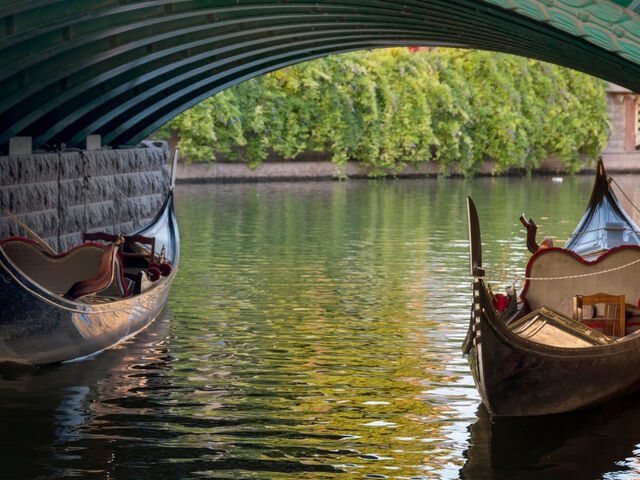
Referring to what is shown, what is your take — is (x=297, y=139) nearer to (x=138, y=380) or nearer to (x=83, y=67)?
(x=83, y=67)

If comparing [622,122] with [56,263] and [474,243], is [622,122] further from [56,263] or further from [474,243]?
[474,243]

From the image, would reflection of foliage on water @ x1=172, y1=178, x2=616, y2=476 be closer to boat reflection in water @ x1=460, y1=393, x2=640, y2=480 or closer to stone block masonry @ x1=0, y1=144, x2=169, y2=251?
boat reflection in water @ x1=460, y1=393, x2=640, y2=480

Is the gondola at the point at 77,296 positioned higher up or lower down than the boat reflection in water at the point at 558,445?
higher up

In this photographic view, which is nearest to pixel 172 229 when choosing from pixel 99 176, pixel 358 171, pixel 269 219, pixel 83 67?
pixel 83 67

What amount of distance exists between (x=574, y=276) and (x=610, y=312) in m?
0.91

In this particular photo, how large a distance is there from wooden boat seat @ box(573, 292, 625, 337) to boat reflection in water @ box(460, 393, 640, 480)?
0.71 m

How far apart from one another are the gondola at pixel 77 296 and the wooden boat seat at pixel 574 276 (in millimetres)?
Result: 3655

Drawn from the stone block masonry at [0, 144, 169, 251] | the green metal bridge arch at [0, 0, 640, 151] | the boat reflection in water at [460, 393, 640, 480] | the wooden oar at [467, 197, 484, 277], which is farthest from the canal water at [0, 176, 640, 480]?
the green metal bridge arch at [0, 0, 640, 151]

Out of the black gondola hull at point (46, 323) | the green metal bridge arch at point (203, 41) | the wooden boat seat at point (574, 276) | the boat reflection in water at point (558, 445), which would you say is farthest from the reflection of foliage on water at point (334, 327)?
the green metal bridge arch at point (203, 41)

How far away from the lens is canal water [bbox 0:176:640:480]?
291 inches

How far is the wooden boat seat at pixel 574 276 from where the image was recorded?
34.8ft

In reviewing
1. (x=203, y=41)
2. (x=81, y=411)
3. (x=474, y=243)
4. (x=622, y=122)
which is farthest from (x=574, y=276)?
(x=622, y=122)

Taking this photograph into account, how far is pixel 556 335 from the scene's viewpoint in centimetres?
902

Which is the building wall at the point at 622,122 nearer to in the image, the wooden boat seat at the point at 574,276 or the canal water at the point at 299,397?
the canal water at the point at 299,397
